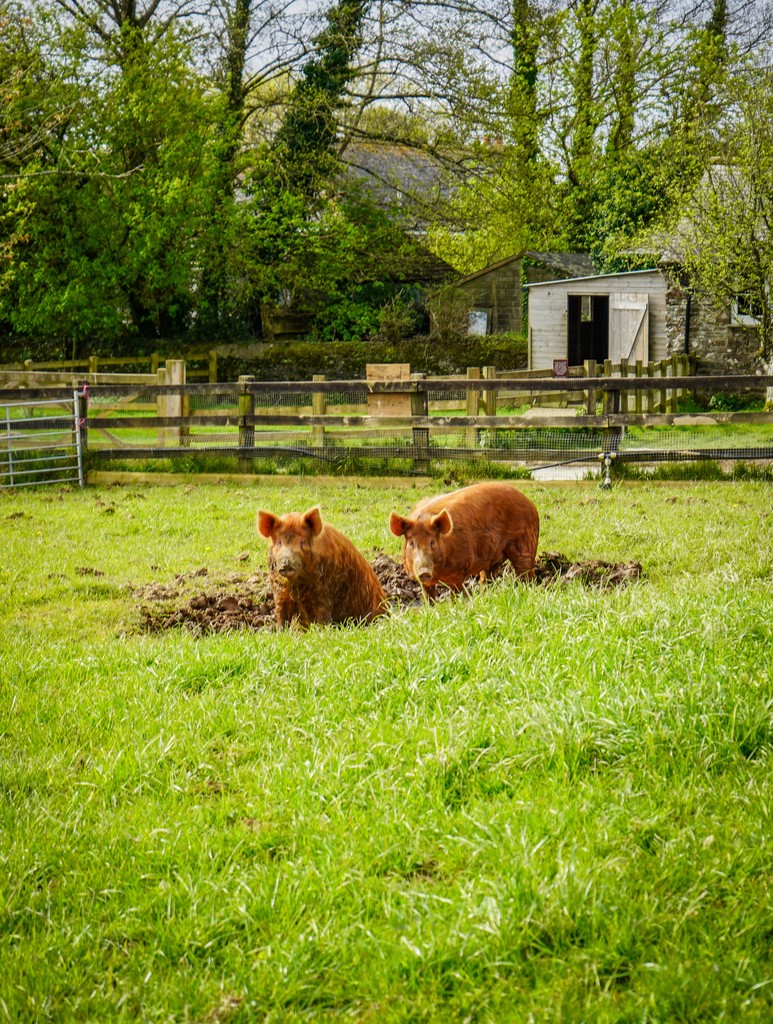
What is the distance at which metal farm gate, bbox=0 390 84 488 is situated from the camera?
14445mm

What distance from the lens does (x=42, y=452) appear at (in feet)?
50.8

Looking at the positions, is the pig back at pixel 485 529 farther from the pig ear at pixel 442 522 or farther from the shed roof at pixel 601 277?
the shed roof at pixel 601 277

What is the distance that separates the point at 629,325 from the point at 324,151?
11.5 m

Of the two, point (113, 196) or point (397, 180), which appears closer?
point (113, 196)

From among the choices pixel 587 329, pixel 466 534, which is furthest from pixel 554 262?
pixel 466 534

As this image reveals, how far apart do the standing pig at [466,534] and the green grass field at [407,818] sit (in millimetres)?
625

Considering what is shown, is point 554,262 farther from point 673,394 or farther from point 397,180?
point 673,394

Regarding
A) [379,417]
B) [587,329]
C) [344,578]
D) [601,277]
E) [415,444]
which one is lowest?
[344,578]

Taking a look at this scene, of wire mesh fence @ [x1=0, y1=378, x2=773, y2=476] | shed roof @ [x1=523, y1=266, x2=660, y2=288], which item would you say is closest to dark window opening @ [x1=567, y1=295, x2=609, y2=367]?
shed roof @ [x1=523, y1=266, x2=660, y2=288]

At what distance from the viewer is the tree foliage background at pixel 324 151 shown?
28281 mm

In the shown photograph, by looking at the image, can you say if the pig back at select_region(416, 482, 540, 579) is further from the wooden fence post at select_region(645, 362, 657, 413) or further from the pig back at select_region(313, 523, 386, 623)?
the wooden fence post at select_region(645, 362, 657, 413)

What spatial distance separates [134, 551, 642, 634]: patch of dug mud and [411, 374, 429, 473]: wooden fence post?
560cm

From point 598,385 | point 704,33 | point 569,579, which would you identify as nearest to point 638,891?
point 569,579

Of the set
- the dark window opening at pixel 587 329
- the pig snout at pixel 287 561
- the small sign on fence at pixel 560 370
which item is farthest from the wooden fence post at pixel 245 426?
the dark window opening at pixel 587 329
